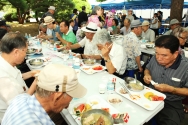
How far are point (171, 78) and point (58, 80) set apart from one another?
5.49 feet

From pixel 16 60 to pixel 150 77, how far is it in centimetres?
196

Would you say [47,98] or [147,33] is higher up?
[147,33]

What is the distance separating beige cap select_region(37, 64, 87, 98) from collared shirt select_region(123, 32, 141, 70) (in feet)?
8.43

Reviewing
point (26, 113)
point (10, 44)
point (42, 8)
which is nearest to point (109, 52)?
point (10, 44)

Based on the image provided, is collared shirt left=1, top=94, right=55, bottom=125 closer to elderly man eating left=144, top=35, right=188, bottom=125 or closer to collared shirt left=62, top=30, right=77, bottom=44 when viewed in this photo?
elderly man eating left=144, top=35, right=188, bottom=125

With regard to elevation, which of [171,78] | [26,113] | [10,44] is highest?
[10,44]

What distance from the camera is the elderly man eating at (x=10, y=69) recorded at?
1735 mm

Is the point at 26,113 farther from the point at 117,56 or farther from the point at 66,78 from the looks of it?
the point at 117,56

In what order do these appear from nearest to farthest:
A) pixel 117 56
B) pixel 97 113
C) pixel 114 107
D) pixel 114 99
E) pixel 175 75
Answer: pixel 97 113, pixel 114 107, pixel 114 99, pixel 175 75, pixel 117 56

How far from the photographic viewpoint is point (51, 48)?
13.5 ft

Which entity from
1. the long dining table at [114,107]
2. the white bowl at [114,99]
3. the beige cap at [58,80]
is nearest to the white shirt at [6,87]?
the long dining table at [114,107]

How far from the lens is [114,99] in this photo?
71.1 inches

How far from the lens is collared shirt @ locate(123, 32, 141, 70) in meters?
3.42

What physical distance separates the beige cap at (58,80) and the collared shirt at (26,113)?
0.47 feet
